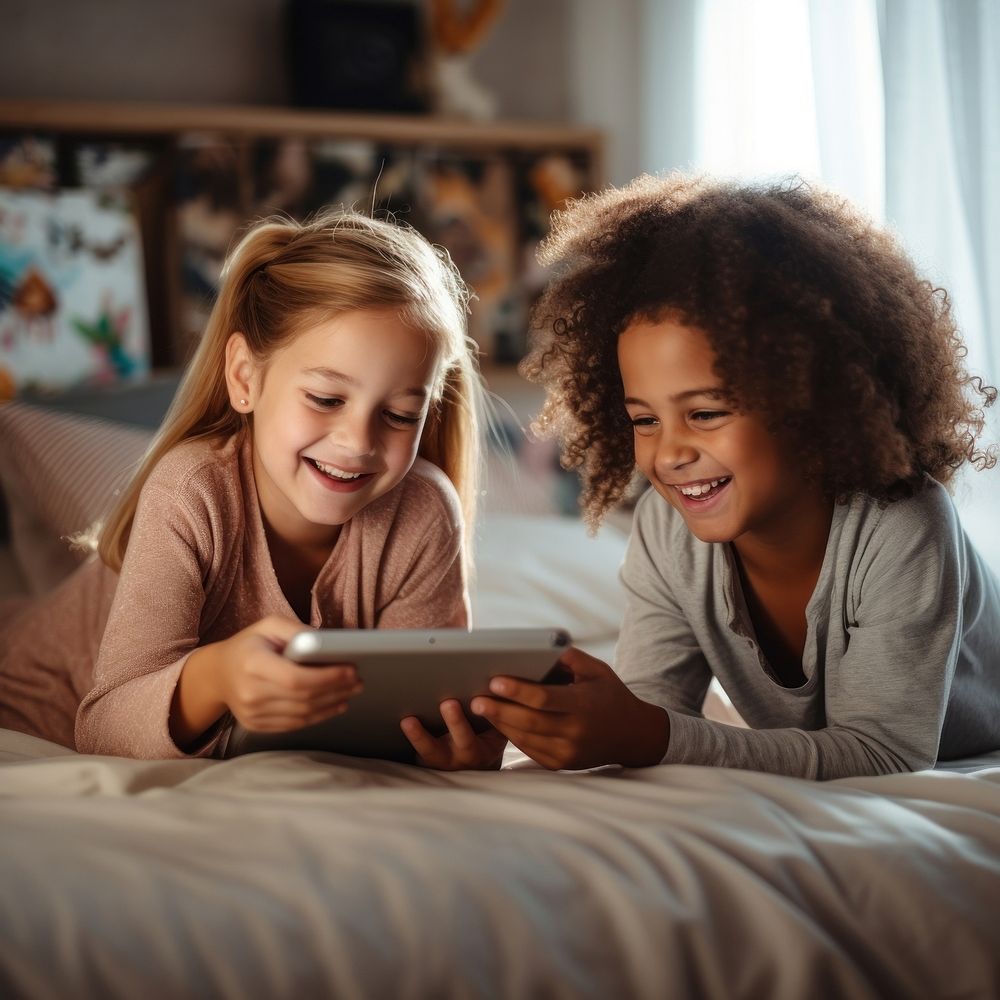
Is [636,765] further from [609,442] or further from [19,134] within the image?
[19,134]

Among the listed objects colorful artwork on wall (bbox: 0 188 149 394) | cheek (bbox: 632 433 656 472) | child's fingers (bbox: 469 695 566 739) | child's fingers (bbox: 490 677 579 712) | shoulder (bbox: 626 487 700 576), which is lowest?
child's fingers (bbox: 469 695 566 739)

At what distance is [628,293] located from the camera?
1136 mm

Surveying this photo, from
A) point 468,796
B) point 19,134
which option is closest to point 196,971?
point 468,796

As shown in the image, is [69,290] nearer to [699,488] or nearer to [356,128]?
[356,128]

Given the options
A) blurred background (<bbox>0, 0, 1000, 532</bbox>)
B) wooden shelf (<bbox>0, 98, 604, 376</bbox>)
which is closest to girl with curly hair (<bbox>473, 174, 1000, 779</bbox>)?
blurred background (<bbox>0, 0, 1000, 532</bbox>)

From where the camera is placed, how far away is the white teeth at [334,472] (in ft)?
3.80

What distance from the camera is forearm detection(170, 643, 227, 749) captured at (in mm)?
985

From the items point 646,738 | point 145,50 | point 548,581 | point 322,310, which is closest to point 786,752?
point 646,738

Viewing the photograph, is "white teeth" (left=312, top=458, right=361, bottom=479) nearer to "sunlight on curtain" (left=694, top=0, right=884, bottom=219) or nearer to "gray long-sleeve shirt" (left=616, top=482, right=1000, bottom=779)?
"gray long-sleeve shirt" (left=616, top=482, right=1000, bottom=779)

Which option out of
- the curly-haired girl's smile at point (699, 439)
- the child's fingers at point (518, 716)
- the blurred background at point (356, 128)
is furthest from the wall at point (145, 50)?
the child's fingers at point (518, 716)

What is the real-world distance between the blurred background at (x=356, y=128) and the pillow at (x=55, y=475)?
0.24 m

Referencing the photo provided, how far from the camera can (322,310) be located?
46.0 inches

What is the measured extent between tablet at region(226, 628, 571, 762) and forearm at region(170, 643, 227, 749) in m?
0.03

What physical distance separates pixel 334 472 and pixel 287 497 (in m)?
0.08
